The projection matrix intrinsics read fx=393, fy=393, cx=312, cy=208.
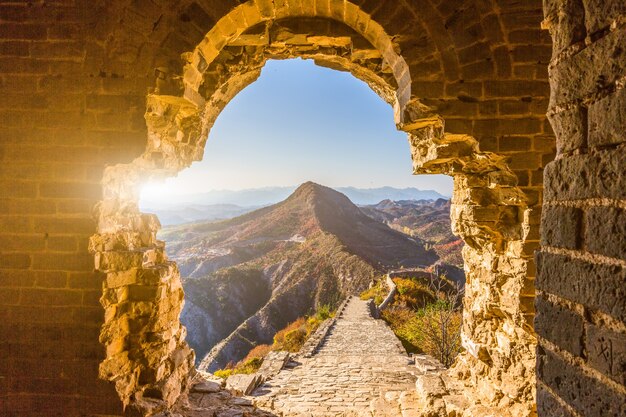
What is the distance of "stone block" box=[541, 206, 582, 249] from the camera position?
4.44 feet

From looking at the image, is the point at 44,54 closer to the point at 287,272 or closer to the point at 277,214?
the point at 287,272

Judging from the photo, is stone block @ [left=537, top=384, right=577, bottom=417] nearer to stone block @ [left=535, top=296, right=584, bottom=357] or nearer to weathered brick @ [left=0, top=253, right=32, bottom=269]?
stone block @ [left=535, top=296, right=584, bottom=357]

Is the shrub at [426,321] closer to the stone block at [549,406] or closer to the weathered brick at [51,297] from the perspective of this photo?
the weathered brick at [51,297]

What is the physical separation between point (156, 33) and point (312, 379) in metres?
7.18

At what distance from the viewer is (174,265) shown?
15.8ft

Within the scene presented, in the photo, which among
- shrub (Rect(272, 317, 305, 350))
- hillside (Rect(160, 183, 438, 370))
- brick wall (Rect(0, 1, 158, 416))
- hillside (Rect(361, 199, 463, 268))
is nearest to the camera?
brick wall (Rect(0, 1, 158, 416))

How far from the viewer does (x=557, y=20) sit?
1.50 metres

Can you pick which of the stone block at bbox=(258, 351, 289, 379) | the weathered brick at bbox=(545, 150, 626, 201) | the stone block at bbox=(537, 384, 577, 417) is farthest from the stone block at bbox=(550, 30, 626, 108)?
the stone block at bbox=(258, 351, 289, 379)

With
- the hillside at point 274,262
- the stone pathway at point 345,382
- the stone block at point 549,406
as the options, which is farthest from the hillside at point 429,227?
the stone block at point 549,406

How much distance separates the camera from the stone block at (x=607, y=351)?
1.15 metres

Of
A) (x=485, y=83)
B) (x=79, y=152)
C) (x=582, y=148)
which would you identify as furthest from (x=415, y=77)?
(x=79, y=152)

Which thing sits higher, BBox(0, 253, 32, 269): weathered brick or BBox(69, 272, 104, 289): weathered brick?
BBox(0, 253, 32, 269): weathered brick

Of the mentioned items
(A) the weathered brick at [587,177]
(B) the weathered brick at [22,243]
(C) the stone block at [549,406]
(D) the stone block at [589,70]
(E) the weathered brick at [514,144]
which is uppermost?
(E) the weathered brick at [514,144]

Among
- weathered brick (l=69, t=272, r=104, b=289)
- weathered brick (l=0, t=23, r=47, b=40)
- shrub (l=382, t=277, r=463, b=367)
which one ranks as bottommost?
shrub (l=382, t=277, r=463, b=367)
